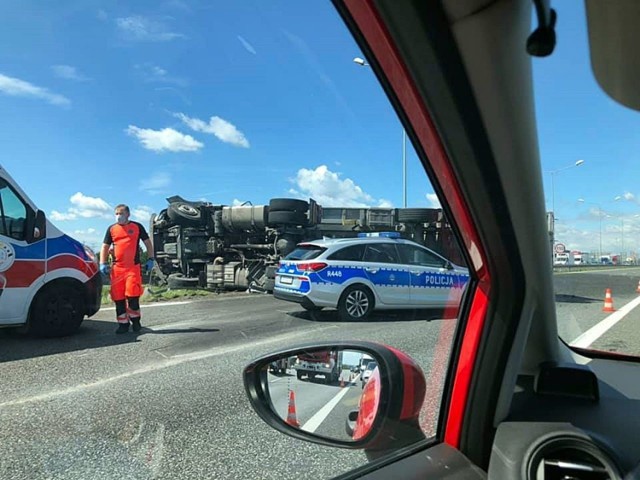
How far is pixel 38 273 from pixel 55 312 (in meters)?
0.36

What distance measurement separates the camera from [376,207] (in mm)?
1812

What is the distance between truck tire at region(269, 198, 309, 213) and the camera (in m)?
2.13

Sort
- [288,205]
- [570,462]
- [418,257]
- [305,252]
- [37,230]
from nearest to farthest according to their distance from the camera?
1. [570,462]
2. [288,205]
3. [418,257]
4. [37,230]
5. [305,252]

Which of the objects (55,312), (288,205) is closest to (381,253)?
(288,205)

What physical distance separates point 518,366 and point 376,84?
1.05 meters

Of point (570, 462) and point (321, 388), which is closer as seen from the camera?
point (570, 462)

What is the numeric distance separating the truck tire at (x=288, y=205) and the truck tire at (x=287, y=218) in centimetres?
3

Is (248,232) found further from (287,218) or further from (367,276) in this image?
(367,276)

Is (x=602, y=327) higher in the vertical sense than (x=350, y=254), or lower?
lower

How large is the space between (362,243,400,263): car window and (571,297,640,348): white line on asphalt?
1007 millimetres

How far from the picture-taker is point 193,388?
9.86 feet

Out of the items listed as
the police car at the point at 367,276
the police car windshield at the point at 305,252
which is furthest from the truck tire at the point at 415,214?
the police car windshield at the point at 305,252

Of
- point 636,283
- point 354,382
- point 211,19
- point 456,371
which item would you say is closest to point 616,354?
point 636,283

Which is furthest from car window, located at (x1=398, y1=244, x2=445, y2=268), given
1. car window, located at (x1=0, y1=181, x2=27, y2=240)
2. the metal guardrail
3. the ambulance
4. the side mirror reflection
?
car window, located at (x1=0, y1=181, x2=27, y2=240)
